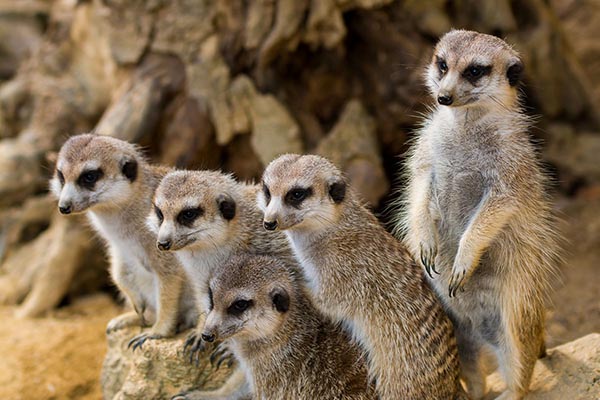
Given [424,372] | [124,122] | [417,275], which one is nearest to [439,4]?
[124,122]

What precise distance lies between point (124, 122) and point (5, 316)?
1559 millimetres

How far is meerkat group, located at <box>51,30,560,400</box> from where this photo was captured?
8.92ft

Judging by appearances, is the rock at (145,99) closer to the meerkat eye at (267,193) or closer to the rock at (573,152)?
the meerkat eye at (267,193)

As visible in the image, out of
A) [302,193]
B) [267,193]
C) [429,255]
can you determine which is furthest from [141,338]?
[429,255]

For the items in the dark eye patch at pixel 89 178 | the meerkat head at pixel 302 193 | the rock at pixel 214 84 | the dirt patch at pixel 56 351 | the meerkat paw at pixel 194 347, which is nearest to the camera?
the meerkat head at pixel 302 193

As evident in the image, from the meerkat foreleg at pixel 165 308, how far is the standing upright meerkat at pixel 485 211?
1013 millimetres

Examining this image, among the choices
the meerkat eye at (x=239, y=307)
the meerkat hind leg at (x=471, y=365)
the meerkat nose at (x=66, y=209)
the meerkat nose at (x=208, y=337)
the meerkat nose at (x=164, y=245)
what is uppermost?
the meerkat nose at (x=164, y=245)

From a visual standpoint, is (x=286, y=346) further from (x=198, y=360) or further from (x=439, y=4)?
(x=439, y=4)

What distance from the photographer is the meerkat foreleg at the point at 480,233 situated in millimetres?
2713

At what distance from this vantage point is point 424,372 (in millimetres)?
2715

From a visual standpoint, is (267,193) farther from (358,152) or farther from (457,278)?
(358,152)

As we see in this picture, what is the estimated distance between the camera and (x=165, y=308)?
10.5 ft

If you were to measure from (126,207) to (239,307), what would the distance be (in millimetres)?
848

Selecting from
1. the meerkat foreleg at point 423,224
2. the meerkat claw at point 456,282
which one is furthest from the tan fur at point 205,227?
the meerkat claw at point 456,282
